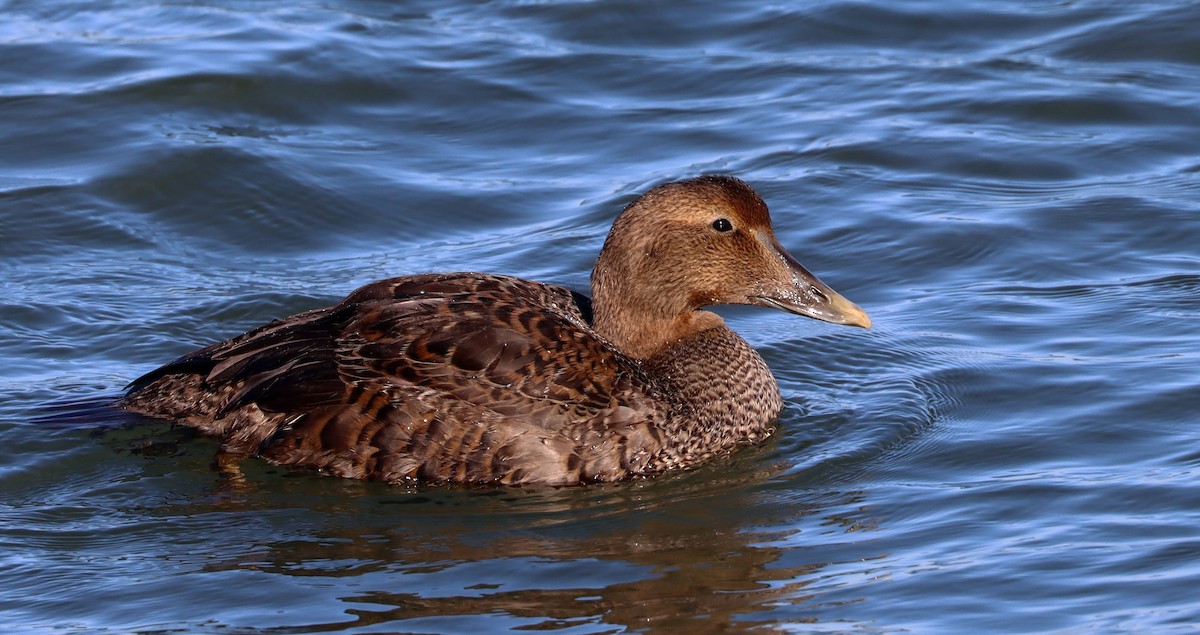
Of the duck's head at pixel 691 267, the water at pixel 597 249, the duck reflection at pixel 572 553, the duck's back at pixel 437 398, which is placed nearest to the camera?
the duck reflection at pixel 572 553

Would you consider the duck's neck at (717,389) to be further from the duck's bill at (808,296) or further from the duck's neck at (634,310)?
the duck's bill at (808,296)

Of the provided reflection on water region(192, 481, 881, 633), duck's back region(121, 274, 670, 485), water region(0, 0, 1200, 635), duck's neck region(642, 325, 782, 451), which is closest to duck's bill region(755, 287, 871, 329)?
duck's neck region(642, 325, 782, 451)

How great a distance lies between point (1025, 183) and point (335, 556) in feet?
18.8

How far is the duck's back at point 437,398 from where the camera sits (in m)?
7.02

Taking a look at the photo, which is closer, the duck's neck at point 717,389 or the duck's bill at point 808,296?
the duck's neck at point 717,389

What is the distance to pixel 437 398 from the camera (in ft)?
23.0

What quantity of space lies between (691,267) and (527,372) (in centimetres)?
96

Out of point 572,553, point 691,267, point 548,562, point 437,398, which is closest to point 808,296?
point 691,267

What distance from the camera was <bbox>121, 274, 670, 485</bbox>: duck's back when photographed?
23.0 feet

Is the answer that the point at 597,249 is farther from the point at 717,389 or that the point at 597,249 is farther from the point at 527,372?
the point at 527,372

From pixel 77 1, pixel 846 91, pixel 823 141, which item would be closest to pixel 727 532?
pixel 823 141

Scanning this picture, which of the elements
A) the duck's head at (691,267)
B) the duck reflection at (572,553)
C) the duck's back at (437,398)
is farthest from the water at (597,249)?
the duck's head at (691,267)

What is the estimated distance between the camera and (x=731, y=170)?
10984 millimetres

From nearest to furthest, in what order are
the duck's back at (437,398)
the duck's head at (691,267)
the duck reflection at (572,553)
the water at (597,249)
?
the duck reflection at (572,553) < the water at (597,249) < the duck's back at (437,398) < the duck's head at (691,267)
